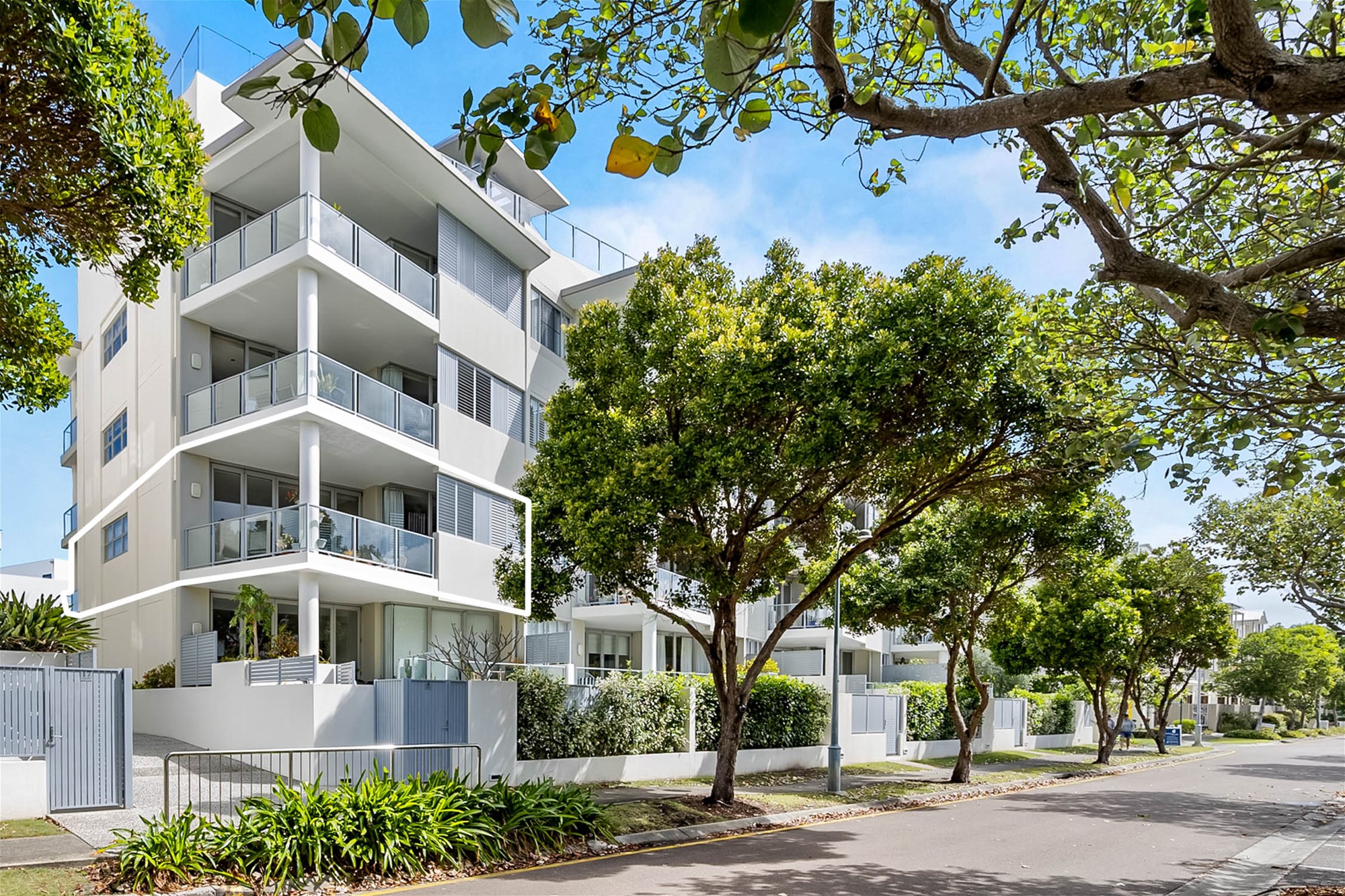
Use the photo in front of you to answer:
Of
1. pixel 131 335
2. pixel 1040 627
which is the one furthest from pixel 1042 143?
pixel 1040 627

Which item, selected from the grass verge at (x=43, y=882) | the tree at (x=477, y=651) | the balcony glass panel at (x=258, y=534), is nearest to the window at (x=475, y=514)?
the tree at (x=477, y=651)

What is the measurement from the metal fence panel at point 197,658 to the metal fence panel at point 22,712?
6.49 m

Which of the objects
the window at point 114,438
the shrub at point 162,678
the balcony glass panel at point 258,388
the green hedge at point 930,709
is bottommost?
the green hedge at point 930,709

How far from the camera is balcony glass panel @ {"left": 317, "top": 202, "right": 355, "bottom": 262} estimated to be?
20281mm

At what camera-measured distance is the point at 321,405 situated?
19.8 m

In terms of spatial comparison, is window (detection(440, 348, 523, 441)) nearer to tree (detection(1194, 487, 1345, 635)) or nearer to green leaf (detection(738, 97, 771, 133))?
tree (detection(1194, 487, 1345, 635))

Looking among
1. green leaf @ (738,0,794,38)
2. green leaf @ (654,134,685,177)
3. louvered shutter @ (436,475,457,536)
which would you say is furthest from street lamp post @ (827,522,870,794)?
green leaf @ (738,0,794,38)

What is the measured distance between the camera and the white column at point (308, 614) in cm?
1938

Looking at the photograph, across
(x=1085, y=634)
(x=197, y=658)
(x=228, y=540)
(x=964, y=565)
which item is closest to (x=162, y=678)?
(x=197, y=658)

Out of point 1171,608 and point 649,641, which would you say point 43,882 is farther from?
point 1171,608


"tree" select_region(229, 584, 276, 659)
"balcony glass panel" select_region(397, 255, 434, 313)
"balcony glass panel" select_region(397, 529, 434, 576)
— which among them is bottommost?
"tree" select_region(229, 584, 276, 659)

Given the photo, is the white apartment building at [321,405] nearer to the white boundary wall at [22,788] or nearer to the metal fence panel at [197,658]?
the metal fence panel at [197,658]

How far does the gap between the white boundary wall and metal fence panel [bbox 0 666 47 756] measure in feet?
0.58

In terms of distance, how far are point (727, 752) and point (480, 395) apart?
37.2 feet
